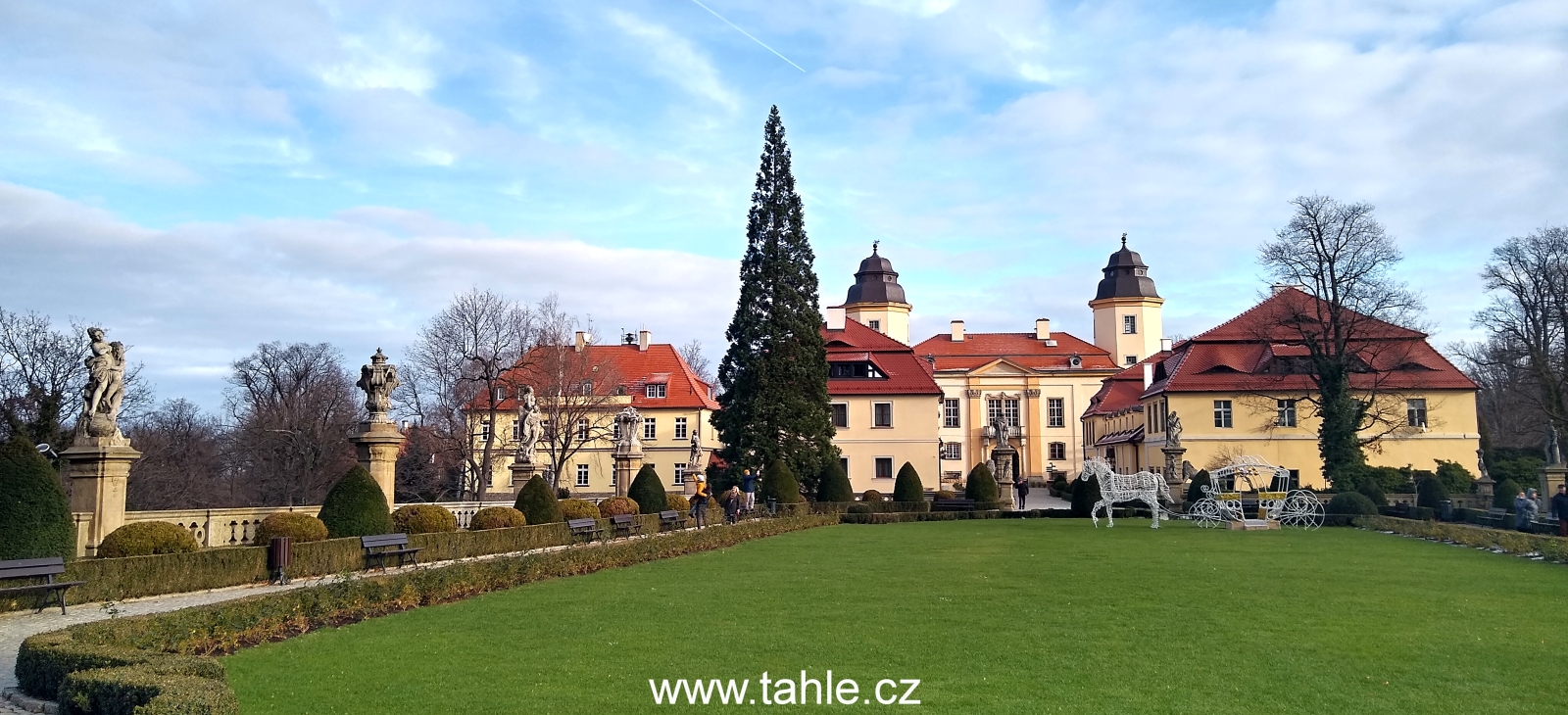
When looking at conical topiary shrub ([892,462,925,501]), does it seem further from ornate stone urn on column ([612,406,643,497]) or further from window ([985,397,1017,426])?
window ([985,397,1017,426])

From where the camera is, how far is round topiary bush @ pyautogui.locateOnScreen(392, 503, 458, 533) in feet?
66.9

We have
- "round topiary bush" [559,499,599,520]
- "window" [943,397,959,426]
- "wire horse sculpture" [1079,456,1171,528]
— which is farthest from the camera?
"window" [943,397,959,426]

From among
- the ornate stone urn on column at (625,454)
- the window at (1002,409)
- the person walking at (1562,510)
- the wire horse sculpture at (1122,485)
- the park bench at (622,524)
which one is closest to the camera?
the person walking at (1562,510)

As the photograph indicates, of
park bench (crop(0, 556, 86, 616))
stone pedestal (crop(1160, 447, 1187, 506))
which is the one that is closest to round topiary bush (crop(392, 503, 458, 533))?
park bench (crop(0, 556, 86, 616))

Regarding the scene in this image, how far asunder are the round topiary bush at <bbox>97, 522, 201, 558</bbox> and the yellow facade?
130 ft

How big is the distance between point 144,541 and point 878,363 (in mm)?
42931

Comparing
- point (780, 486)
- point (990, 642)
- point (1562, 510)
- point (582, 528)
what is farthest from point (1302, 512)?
point (990, 642)

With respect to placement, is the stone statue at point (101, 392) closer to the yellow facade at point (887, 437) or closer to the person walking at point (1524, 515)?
the person walking at point (1524, 515)

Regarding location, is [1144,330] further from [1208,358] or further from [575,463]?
[575,463]

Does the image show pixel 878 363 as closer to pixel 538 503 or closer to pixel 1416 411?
pixel 1416 411

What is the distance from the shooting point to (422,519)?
20.5 meters

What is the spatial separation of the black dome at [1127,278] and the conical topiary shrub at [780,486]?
5635cm

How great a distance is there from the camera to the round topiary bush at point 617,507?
2756 cm

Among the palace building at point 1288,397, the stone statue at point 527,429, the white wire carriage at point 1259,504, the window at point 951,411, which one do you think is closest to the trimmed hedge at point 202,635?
the stone statue at point 527,429
